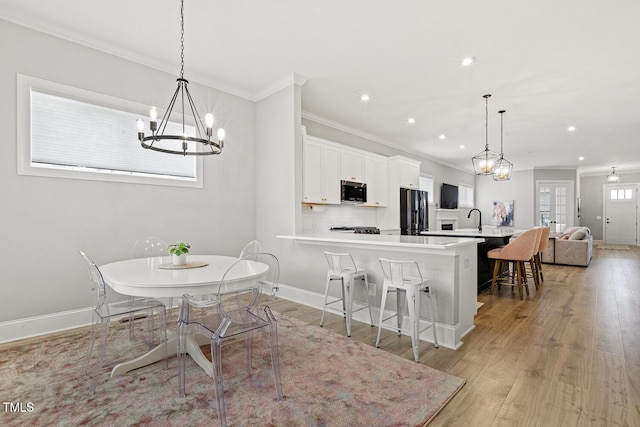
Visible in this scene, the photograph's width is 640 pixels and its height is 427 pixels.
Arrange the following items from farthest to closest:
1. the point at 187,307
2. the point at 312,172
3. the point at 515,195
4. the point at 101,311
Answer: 1. the point at 515,195
2. the point at 312,172
3. the point at 187,307
4. the point at 101,311

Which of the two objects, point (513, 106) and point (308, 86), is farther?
point (513, 106)

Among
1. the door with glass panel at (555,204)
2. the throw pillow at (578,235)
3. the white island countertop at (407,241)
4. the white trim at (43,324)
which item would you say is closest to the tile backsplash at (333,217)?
the white island countertop at (407,241)

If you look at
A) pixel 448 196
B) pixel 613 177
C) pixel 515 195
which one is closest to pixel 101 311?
pixel 448 196

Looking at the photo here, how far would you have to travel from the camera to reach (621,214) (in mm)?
→ 11391

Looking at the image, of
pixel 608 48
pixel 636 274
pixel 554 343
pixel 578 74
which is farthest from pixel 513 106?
pixel 636 274

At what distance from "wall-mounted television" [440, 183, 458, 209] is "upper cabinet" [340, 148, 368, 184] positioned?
4.57m

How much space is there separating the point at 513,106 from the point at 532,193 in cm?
730

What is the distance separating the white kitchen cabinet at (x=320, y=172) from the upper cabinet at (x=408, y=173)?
213cm

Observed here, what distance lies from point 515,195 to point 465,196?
5.78ft

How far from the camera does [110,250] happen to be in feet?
11.0

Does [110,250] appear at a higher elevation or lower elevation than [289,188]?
lower

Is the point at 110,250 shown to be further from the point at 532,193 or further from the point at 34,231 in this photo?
the point at 532,193

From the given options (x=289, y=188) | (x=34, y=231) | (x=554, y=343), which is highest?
(x=289, y=188)

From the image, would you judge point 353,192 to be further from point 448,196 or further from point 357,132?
point 448,196
